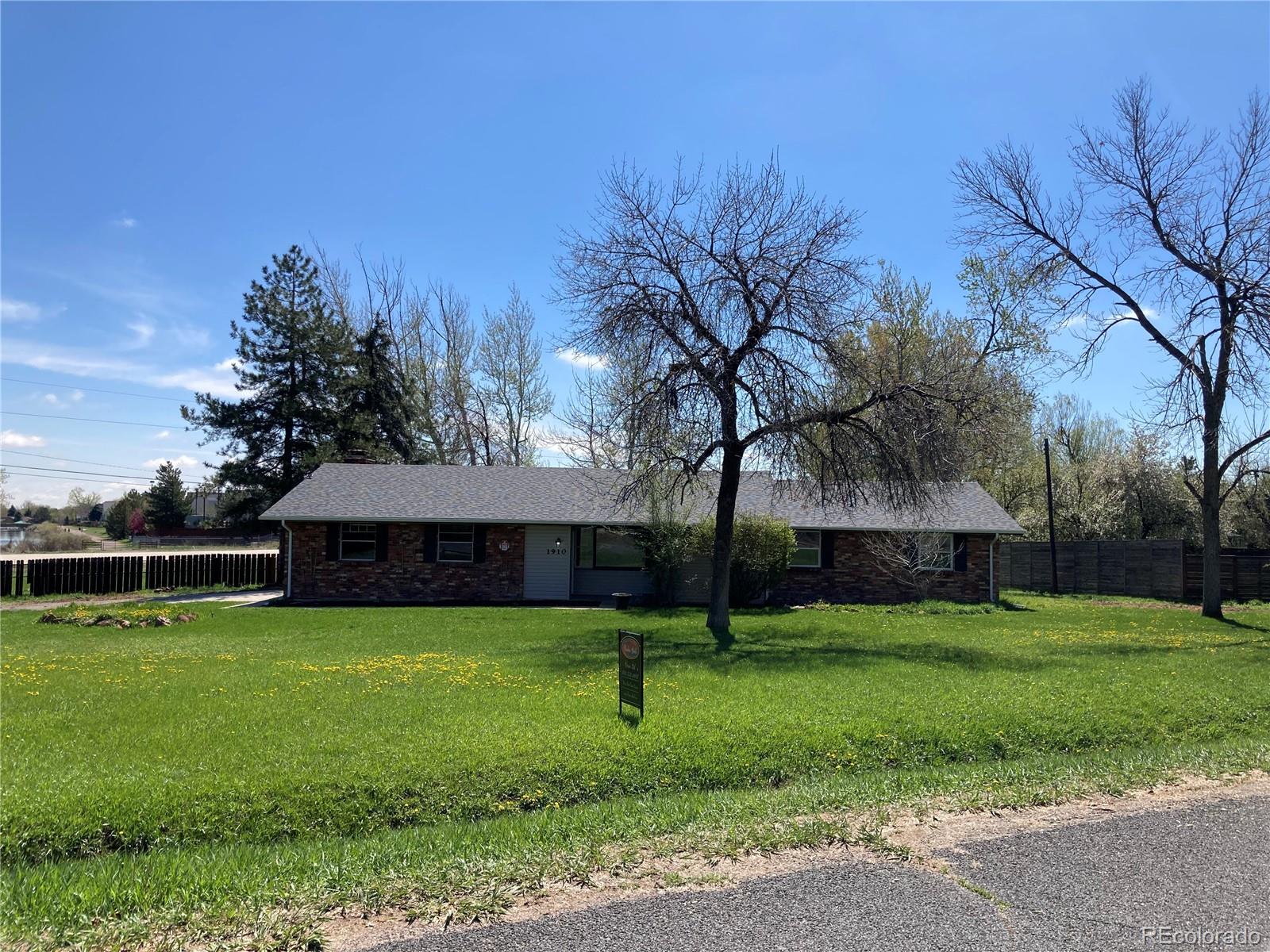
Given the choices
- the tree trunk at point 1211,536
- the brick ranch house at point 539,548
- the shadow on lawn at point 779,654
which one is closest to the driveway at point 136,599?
the brick ranch house at point 539,548

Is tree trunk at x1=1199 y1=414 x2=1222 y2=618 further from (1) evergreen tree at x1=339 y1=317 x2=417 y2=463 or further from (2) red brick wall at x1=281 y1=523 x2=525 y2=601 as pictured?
(1) evergreen tree at x1=339 y1=317 x2=417 y2=463

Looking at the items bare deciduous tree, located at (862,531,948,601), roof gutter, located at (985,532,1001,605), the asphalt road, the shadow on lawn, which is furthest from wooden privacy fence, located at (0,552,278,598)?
the asphalt road

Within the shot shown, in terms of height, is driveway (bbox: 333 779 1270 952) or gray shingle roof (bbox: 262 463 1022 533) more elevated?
gray shingle roof (bbox: 262 463 1022 533)

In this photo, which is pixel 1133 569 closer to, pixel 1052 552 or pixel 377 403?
pixel 1052 552

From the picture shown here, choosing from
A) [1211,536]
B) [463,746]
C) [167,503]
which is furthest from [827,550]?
[167,503]

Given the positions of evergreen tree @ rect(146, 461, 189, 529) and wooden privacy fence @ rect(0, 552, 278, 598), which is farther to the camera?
evergreen tree @ rect(146, 461, 189, 529)

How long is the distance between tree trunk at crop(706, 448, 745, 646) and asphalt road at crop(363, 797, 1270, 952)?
1180 cm

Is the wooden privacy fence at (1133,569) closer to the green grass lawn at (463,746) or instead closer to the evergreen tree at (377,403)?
the green grass lawn at (463,746)

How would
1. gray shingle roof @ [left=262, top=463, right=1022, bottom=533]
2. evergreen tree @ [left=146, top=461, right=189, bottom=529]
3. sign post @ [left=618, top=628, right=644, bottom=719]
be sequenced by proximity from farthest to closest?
evergreen tree @ [left=146, top=461, right=189, bottom=529]
gray shingle roof @ [left=262, top=463, right=1022, bottom=533]
sign post @ [left=618, top=628, right=644, bottom=719]

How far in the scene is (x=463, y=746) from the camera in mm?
7309

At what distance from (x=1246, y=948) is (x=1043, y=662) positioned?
9.49 metres

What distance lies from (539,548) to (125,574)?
42.1 ft

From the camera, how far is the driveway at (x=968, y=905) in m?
4.01

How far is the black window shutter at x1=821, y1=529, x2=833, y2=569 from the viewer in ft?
79.7
